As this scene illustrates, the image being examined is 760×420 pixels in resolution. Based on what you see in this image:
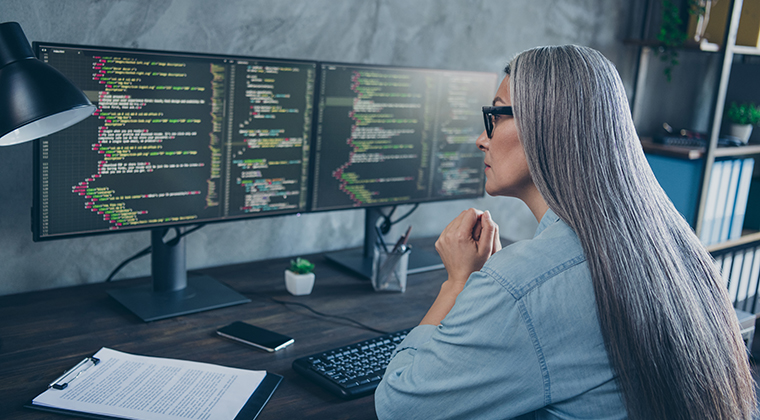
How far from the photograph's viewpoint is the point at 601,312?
0.75m

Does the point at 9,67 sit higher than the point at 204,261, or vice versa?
the point at 9,67

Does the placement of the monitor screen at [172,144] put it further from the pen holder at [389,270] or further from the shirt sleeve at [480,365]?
the shirt sleeve at [480,365]

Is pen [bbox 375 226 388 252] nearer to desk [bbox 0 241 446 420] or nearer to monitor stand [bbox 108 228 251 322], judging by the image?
desk [bbox 0 241 446 420]

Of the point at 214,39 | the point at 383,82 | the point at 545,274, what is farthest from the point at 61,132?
the point at 545,274

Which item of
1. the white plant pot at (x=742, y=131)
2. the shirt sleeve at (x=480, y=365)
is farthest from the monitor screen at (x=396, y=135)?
the white plant pot at (x=742, y=131)

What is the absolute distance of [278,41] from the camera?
5.53 feet

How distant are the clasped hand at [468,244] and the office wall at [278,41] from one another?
73cm

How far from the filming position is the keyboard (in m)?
1.03

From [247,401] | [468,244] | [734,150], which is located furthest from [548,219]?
[734,150]

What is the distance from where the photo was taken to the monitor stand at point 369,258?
67.4 inches

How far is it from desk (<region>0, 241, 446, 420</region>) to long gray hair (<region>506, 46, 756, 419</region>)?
1.45 ft

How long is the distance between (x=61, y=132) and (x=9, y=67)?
7.0 inches

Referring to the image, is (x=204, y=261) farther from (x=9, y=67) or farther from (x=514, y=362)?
(x=514, y=362)

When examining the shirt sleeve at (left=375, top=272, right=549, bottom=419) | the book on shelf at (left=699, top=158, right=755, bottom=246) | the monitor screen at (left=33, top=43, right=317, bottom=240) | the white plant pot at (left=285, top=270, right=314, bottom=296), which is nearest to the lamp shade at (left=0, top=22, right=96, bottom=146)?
the monitor screen at (left=33, top=43, right=317, bottom=240)
